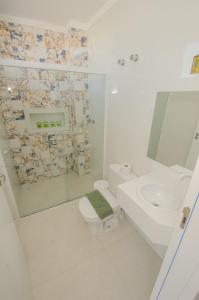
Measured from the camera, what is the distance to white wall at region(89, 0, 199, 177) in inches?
42.3

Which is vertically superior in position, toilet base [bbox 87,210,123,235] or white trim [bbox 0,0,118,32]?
white trim [bbox 0,0,118,32]

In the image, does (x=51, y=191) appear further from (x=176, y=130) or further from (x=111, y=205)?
(x=176, y=130)

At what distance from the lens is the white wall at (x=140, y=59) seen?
1075 millimetres

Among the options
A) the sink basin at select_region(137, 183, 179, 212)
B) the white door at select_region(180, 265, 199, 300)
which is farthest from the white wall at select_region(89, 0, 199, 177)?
the white door at select_region(180, 265, 199, 300)

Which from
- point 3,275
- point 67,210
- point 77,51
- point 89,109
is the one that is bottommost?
point 67,210

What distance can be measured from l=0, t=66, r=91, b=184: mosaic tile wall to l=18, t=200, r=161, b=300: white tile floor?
3.17ft

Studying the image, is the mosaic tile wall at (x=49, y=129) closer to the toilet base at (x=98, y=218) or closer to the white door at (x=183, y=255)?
the toilet base at (x=98, y=218)

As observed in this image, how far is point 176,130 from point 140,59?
32.0 inches

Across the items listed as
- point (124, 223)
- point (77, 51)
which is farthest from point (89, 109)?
point (124, 223)

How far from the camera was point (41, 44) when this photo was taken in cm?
221

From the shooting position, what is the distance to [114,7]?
5.34 ft

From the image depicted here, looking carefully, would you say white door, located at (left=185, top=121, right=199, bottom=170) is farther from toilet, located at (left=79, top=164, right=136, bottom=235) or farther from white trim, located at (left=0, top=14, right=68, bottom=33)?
white trim, located at (left=0, top=14, right=68, bottom=33)

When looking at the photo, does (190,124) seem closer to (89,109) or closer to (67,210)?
(89,109)

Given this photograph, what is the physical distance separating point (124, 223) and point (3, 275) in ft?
4.91
